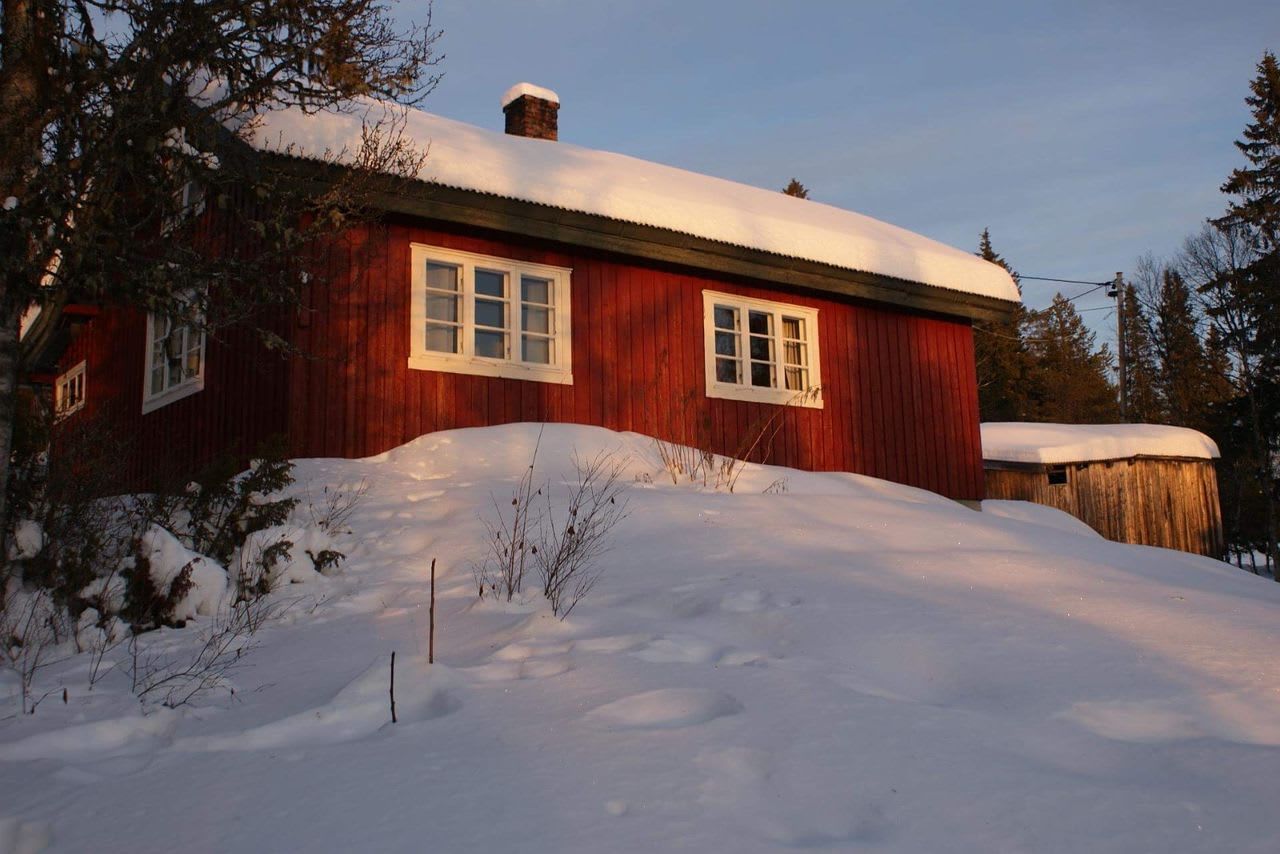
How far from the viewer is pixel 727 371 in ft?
39.1

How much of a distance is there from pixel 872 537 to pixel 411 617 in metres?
3.13

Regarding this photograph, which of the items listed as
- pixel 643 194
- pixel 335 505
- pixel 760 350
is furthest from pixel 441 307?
pixel 760 350

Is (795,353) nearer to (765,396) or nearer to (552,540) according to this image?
(765,396)

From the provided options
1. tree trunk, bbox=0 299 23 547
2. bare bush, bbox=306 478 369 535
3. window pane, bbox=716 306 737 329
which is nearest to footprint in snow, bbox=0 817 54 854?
tree trunk, bbox=0 299 23 547

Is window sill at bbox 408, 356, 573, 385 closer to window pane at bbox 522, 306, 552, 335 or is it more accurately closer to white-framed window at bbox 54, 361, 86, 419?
window pane at bbox 522, 306, 552, 335

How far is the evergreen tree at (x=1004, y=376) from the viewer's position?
117ft

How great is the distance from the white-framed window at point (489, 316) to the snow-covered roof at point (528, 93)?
4023 millimetres

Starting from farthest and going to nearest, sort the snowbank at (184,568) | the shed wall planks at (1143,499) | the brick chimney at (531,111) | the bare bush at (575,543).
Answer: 1. the shed wall planks at (1143,499)
2. the brick chimney at (531,111)
3. the snowbank at (184,568)
4. the bare bush at (575,543)

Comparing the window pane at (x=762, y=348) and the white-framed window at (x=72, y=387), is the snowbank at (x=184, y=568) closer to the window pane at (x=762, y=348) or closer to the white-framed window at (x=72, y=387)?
the window pane at (x=762, y=348)

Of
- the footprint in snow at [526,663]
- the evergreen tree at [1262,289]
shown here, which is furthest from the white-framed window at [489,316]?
the evergreen tree at [1262,289]

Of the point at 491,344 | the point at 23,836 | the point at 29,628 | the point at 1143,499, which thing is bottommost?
the point at 23,836

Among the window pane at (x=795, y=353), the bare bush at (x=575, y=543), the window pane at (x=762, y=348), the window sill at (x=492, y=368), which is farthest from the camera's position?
the window pane at (x=795, y=353)

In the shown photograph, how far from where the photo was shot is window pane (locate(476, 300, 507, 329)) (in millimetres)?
10273

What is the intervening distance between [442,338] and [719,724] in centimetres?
721
